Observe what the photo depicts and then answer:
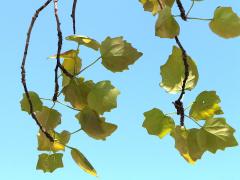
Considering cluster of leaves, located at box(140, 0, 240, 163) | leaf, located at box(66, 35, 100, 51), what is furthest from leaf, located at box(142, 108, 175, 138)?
leaf, located at box(66, 35, 100, 51)

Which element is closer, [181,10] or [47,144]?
[181,10]

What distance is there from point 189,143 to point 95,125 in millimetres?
116

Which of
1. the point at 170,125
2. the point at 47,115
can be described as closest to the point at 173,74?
the point at 170,125

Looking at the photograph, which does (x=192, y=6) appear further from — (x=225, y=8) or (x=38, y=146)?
(x=38, y=146)

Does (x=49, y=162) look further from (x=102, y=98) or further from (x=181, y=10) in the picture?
(x=181, y=10)

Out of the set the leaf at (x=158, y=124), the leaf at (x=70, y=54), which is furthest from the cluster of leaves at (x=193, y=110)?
the leaf at (x=70, y=54)

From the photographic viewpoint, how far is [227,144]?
0.60 meters

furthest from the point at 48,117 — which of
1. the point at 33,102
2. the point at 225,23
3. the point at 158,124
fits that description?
the point at 225,23

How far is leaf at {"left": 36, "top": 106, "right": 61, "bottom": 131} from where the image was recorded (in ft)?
2.10

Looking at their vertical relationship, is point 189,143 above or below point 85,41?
below

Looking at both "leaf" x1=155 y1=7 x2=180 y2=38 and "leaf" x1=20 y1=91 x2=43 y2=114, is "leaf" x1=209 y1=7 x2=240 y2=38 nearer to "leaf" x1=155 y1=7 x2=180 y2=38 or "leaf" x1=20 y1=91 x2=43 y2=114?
"leaf" x1=155 y1=7 x2=180 y2=38

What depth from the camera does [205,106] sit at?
61 centimetres

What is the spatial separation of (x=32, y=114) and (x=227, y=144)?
237mm

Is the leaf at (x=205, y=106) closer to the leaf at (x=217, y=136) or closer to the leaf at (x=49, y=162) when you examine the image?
the leaf at (x=217, y=136)
